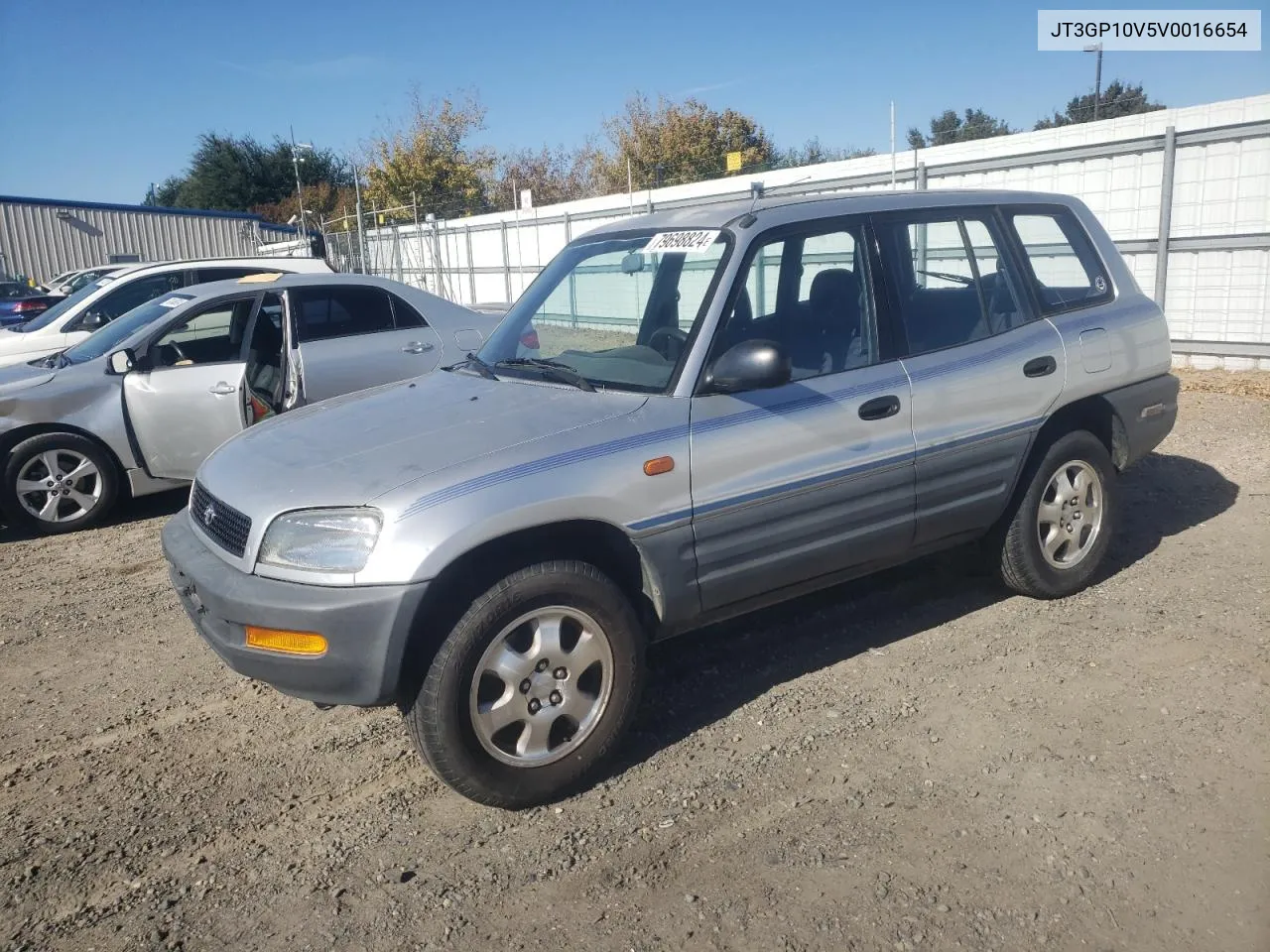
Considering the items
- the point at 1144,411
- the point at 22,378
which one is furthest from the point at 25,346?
the point at 1144,411

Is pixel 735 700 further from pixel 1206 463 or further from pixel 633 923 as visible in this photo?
pixel 1206 463

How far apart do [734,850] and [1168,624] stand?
8.56ft

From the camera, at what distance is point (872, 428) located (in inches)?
154

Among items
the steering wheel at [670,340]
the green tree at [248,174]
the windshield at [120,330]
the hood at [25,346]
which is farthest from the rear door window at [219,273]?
the green tree at [248,174]

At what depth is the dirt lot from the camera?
2.73 metres

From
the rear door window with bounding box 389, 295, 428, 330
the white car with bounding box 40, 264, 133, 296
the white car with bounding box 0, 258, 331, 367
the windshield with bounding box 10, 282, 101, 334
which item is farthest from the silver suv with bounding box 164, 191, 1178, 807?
the white car with bounding box 40, 264, 133, 296

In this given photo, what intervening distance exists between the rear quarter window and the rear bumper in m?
0.48

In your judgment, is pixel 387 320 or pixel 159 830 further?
pixel 387 320

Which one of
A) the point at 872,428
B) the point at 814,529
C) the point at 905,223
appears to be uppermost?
the point at 905,223

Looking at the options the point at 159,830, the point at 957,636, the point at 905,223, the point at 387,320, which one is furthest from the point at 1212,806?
the point at 387,320

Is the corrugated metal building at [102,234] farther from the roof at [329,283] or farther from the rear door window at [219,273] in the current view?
the roof at [329,283]

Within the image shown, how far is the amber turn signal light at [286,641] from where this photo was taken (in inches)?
119

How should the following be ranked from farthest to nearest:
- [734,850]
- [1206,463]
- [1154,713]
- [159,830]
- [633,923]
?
1. [1206,463]
2. [1154,713]
3. [159,830]
4. [734,850]
5. [633,923]

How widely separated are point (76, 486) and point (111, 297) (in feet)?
13.5
